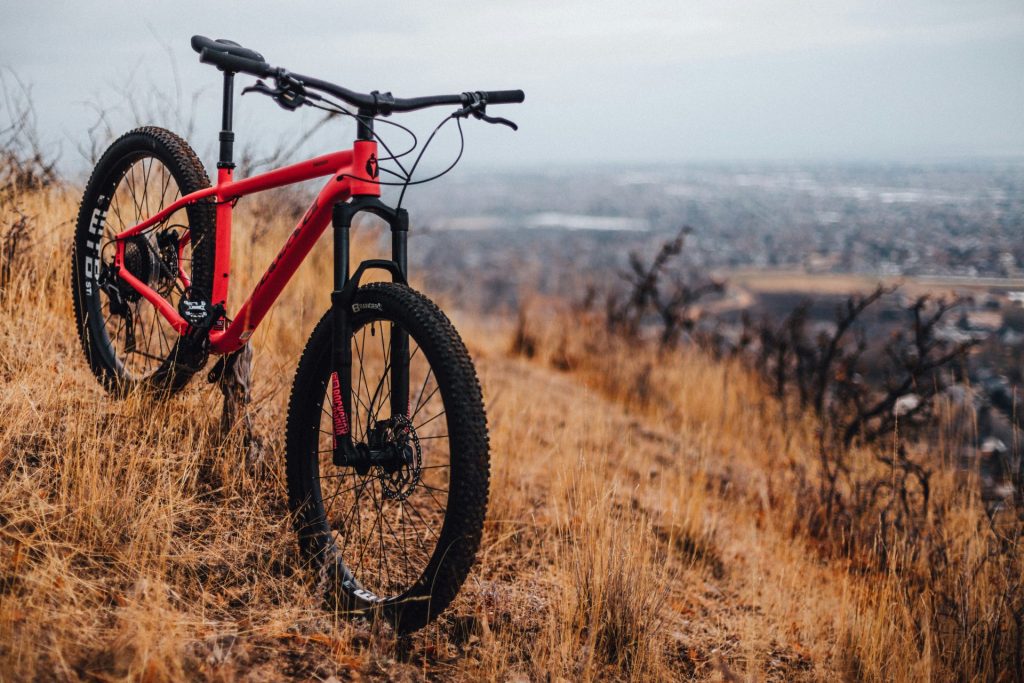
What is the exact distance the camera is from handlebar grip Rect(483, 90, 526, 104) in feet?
8.93

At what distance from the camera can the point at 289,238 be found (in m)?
2.79

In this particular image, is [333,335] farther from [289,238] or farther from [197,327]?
[197,327]

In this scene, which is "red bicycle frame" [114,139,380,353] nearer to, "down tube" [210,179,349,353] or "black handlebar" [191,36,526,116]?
Result: "down tube" [210,179,349,353]

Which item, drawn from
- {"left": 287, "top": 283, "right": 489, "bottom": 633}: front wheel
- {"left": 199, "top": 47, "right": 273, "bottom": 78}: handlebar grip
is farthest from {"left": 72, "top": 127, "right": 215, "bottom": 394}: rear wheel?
{"left": 199, "top": 47, "right": 273, "bottom": 78}: handlebar grip

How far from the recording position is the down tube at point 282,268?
2.62 meters

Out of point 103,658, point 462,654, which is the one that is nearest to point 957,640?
point 462,654

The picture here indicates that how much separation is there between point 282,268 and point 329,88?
0.75 metres

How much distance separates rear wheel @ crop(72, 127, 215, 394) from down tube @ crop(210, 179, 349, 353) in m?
0.25

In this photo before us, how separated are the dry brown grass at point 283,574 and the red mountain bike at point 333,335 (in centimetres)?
19

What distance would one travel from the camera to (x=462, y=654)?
8.40 ft

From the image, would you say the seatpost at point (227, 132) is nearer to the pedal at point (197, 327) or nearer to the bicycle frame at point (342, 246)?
the bicycle frame at point (342, 246)

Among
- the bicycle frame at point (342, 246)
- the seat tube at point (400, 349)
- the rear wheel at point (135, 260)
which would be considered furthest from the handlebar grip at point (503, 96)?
the rear wheel at point (135, 260)

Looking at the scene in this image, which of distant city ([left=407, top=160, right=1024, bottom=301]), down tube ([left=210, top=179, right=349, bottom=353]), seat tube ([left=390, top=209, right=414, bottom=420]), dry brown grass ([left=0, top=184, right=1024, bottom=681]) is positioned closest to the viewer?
dry brown grass ([left=0, top=184, right=1024, bottom=681])

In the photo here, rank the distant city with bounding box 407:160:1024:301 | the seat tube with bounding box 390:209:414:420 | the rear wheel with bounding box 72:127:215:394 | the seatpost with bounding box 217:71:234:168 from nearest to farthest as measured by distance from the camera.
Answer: the seat tube with bounding box 390:209:414:420, the seatpost with bounding box 217:71:234:168, the rear wheel with bounding box 72:127:215:394, the distant city with bounding box 407:160:1024:301
